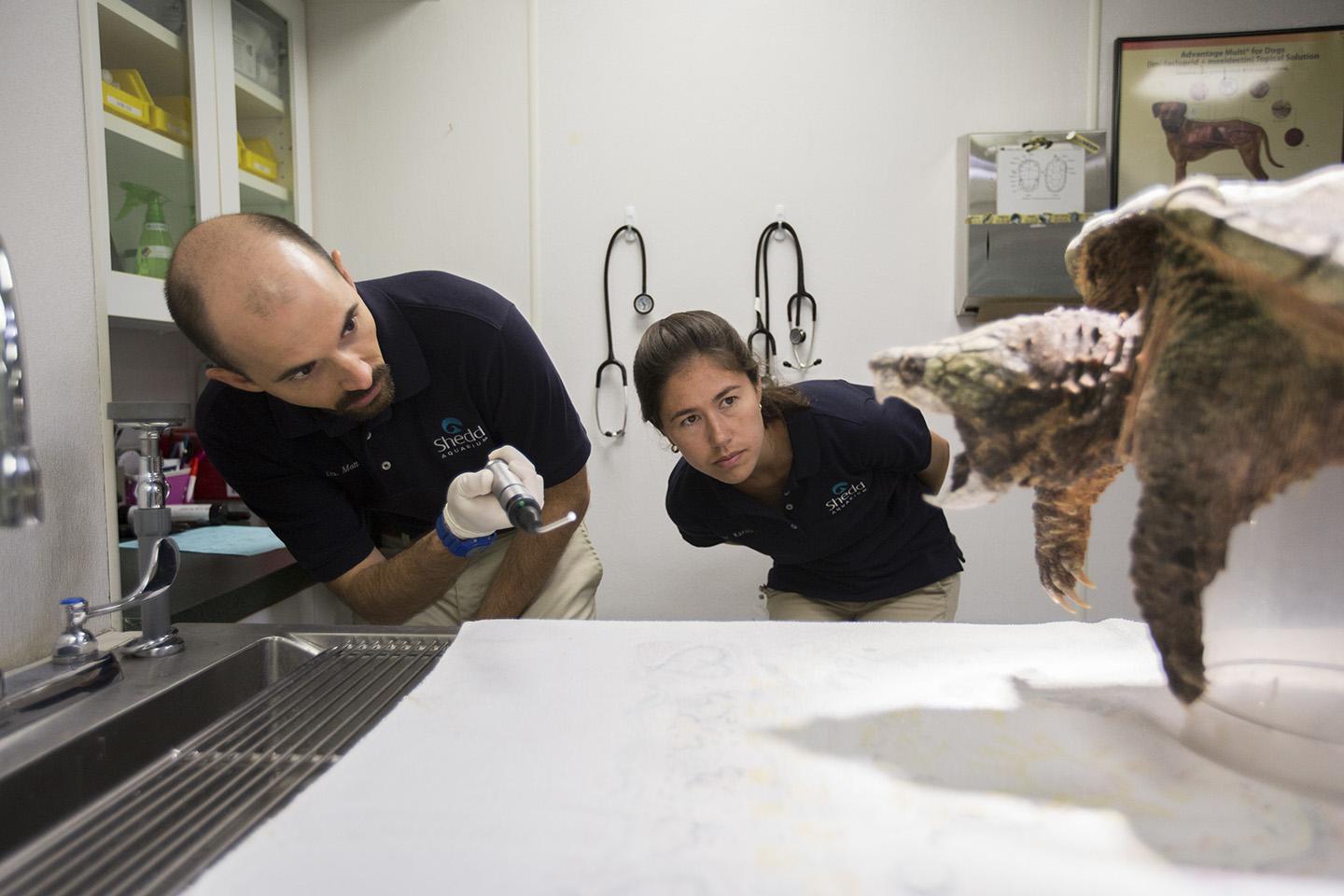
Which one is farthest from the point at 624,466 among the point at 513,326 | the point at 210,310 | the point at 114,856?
the point at 114,856

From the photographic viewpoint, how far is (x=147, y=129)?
1396 mm

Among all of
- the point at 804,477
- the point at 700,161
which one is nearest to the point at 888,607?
the point at 804,477

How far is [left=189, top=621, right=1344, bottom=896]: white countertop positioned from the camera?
420 mm

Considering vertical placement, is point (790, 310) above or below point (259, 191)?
below

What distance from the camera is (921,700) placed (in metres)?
0.64

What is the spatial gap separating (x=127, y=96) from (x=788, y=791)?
5.54 feet

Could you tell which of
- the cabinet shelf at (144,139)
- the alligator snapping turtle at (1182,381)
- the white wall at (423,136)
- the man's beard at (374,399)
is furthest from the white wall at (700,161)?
the alligator snapping turtle at (1182,381)

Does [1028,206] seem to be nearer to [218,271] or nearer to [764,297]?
[764,297]

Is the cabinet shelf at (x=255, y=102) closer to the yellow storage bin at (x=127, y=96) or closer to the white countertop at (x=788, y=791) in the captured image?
the yellow storage bin at (x=127, y=96)

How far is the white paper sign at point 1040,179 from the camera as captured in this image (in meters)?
1.84

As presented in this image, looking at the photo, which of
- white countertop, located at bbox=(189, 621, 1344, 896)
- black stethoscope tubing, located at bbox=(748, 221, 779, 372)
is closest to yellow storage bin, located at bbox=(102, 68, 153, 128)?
white countertop, located at bbox=(189, 621, 1344, 896)

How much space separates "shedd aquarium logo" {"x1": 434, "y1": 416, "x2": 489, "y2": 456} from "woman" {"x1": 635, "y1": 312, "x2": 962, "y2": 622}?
309 mm

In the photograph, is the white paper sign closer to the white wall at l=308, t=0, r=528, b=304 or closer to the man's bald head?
the white wall at l=308, t=0, r=528, b=304

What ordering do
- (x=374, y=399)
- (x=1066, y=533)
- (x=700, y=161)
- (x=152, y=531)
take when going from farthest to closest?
(x=700, y=161) → (x=374, y=399) → (x=152, y=531) → (x=1066, y=533)
